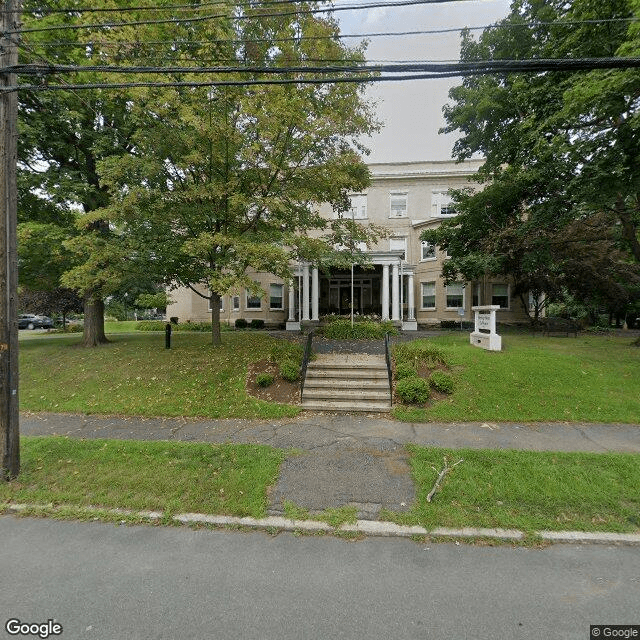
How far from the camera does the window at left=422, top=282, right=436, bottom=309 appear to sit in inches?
960

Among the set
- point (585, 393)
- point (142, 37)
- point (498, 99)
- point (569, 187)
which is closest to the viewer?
point (585, 393)

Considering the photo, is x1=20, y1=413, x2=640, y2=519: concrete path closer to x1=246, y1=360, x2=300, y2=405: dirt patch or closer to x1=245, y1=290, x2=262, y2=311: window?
x1=246, y1=360, x2=300, y2=405: dirt patch

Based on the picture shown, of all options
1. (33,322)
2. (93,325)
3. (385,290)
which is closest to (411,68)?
(93,325)

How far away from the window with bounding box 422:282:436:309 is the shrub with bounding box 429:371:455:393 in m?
17.3

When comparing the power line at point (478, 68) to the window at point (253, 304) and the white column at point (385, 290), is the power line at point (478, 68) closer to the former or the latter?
the white column at point (385, 290)

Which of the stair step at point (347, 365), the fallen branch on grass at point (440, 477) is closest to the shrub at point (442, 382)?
the stair step at point (347, 365)

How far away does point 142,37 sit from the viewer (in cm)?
853

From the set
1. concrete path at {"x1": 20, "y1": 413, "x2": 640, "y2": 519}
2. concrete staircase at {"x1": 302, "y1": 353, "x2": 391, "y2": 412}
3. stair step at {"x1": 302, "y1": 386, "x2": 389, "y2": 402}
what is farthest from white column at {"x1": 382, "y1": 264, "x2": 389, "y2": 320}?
concrete path at {"x1": 20, "y1": 413, "x2": 640, "y2": 519}

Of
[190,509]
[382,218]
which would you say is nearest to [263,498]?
[190,509]

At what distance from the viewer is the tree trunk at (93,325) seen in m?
13.1

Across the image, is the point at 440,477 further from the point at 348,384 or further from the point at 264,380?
the point at 264,380

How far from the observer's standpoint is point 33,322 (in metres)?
33.3

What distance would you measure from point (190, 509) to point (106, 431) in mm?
3529

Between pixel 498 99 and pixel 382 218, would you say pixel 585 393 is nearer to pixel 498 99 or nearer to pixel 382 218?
pixel 498 99
